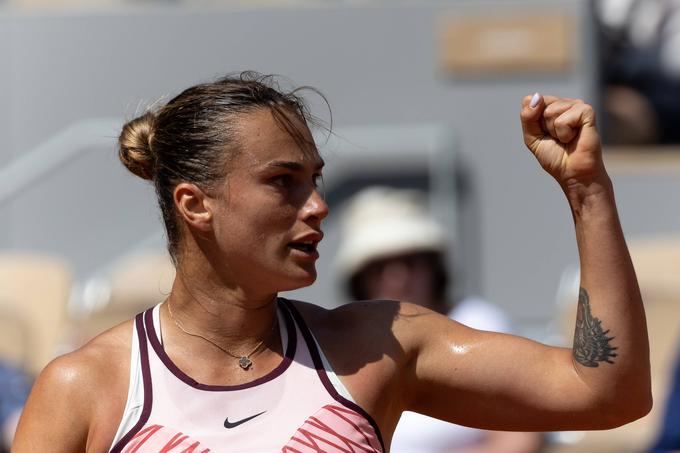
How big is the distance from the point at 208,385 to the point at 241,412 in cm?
8

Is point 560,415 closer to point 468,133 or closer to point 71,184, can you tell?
point 468,133

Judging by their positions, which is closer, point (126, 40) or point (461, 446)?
point (461, 446)

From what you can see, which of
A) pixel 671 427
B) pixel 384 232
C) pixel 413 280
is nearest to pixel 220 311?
pixel 671 427

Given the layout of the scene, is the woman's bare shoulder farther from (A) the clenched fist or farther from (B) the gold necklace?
(A) the clenched fist

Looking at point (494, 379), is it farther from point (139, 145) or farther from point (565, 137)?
point (139, 145)

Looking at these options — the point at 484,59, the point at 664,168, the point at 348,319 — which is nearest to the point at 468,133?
the point at 484,59

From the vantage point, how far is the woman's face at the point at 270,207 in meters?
2.11

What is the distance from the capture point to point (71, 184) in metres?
6.28

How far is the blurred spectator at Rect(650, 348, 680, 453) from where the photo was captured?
325 cm

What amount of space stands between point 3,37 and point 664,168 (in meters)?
3.27

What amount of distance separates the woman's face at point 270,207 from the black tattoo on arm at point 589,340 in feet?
1.52

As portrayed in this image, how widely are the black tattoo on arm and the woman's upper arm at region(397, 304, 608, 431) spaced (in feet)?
0.12

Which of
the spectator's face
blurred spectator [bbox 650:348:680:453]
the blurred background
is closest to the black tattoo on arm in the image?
blurred spectator [bbox 650:348:680:453]

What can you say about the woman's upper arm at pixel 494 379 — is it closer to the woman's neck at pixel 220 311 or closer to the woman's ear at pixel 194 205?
the woman's neck at pixel 220 311
